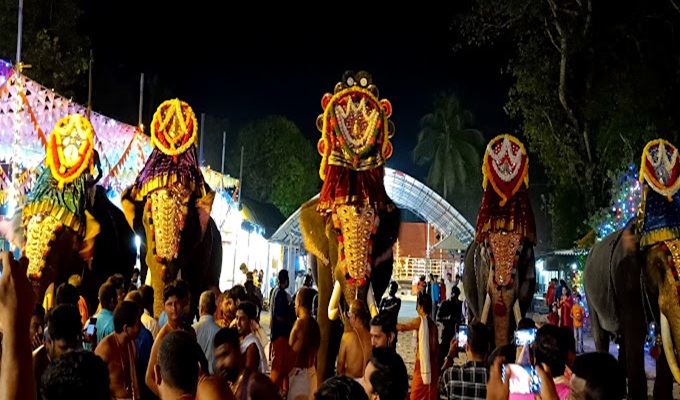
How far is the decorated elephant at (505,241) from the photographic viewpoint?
10.6 meters

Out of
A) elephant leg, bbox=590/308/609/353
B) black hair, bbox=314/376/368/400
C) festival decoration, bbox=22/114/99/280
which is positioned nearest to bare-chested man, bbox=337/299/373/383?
black hair, bbox=314/376/368/400

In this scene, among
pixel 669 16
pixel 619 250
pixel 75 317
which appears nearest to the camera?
pixel 75 317

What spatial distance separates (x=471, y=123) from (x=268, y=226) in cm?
1986

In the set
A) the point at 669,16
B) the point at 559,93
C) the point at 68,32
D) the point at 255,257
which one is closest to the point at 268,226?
the point at 255,257

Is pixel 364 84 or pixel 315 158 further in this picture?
→ pixel 315 158

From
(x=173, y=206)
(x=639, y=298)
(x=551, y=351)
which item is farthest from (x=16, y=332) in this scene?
(x=639, y=298)

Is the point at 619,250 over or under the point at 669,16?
under

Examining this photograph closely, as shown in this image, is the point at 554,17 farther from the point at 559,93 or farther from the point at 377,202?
the point at 377,202

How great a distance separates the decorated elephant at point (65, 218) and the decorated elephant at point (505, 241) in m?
5.06

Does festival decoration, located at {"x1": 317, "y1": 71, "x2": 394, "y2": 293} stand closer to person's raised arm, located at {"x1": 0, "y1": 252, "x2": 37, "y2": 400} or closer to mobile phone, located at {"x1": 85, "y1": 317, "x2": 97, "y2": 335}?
mobile phone, located at {"x1": 85, "y1": 317, "x2": 97, "y2": 335}

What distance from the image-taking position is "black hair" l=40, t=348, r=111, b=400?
10.2 ft

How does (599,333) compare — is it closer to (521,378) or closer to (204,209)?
(204,209)

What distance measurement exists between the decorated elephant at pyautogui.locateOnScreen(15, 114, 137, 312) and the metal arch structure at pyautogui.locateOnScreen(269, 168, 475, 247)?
1872 centimetres

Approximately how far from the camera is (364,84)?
10320 mm
